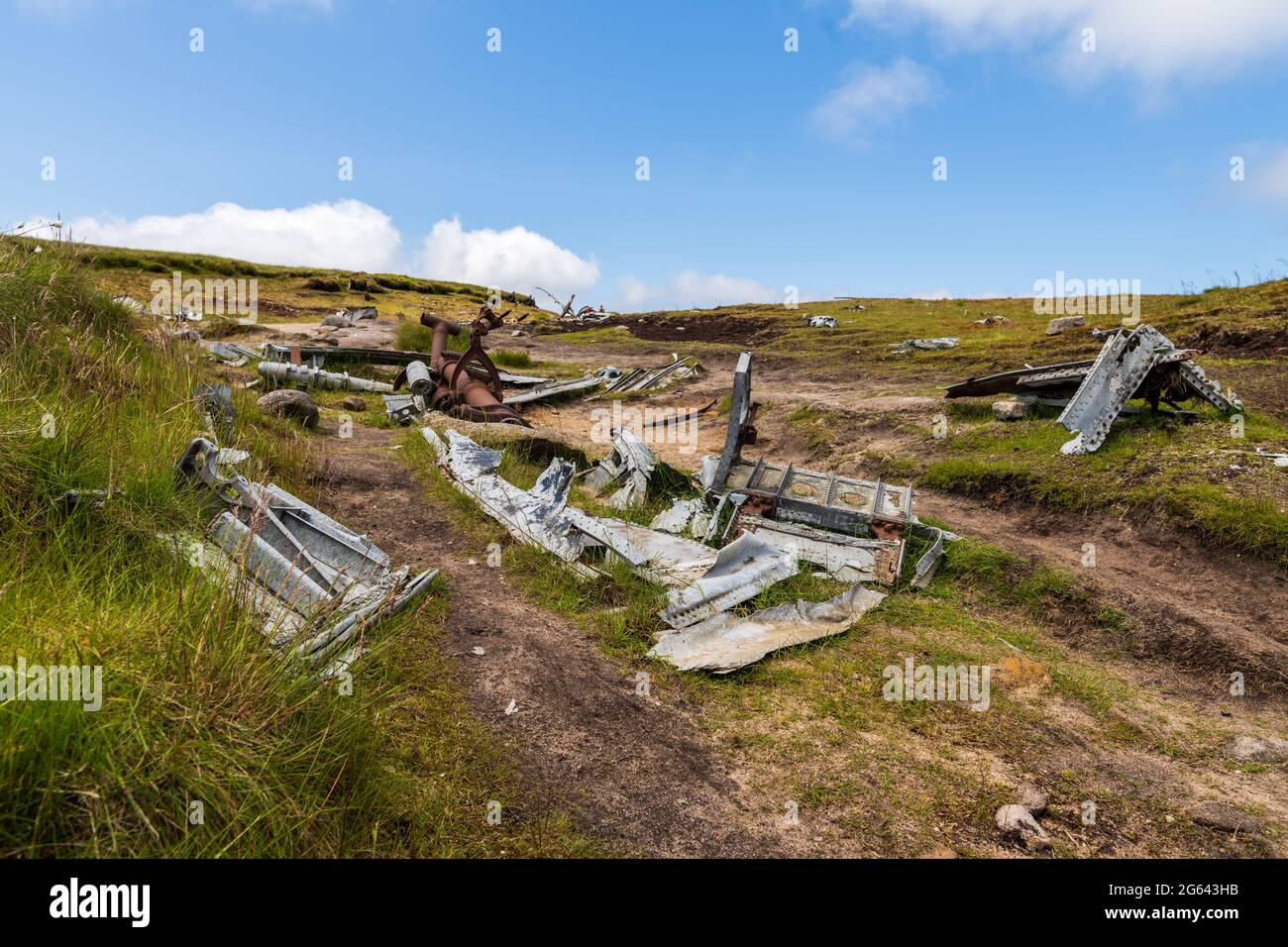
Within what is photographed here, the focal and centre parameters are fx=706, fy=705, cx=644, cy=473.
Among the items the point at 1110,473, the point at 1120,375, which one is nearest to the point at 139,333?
the point at 1110,473

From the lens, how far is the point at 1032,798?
357 cm

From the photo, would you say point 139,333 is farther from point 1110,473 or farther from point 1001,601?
point 1110,473

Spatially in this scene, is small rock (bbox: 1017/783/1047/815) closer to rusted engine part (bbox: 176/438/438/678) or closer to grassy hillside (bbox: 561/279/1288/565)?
rusted engine part (bbox: 176/438/438/678)

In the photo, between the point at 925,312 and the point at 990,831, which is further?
the point at 925,312

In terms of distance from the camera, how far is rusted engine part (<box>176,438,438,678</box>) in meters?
3.37

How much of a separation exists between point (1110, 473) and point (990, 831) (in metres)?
6.08

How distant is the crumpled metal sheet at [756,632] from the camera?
4.82 metres

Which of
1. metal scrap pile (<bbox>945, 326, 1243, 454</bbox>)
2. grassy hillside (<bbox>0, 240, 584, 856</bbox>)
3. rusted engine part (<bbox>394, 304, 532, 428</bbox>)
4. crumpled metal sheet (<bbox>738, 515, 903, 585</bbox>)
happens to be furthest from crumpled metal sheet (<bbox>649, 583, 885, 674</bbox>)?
rusted engine part (<bbox>394, 304, 532, 428</bbox>)

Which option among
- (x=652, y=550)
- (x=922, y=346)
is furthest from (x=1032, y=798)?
(x=922, y=346)

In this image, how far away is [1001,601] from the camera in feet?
20.4

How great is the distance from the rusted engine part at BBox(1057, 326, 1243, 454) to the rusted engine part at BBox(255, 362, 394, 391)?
1176cm
